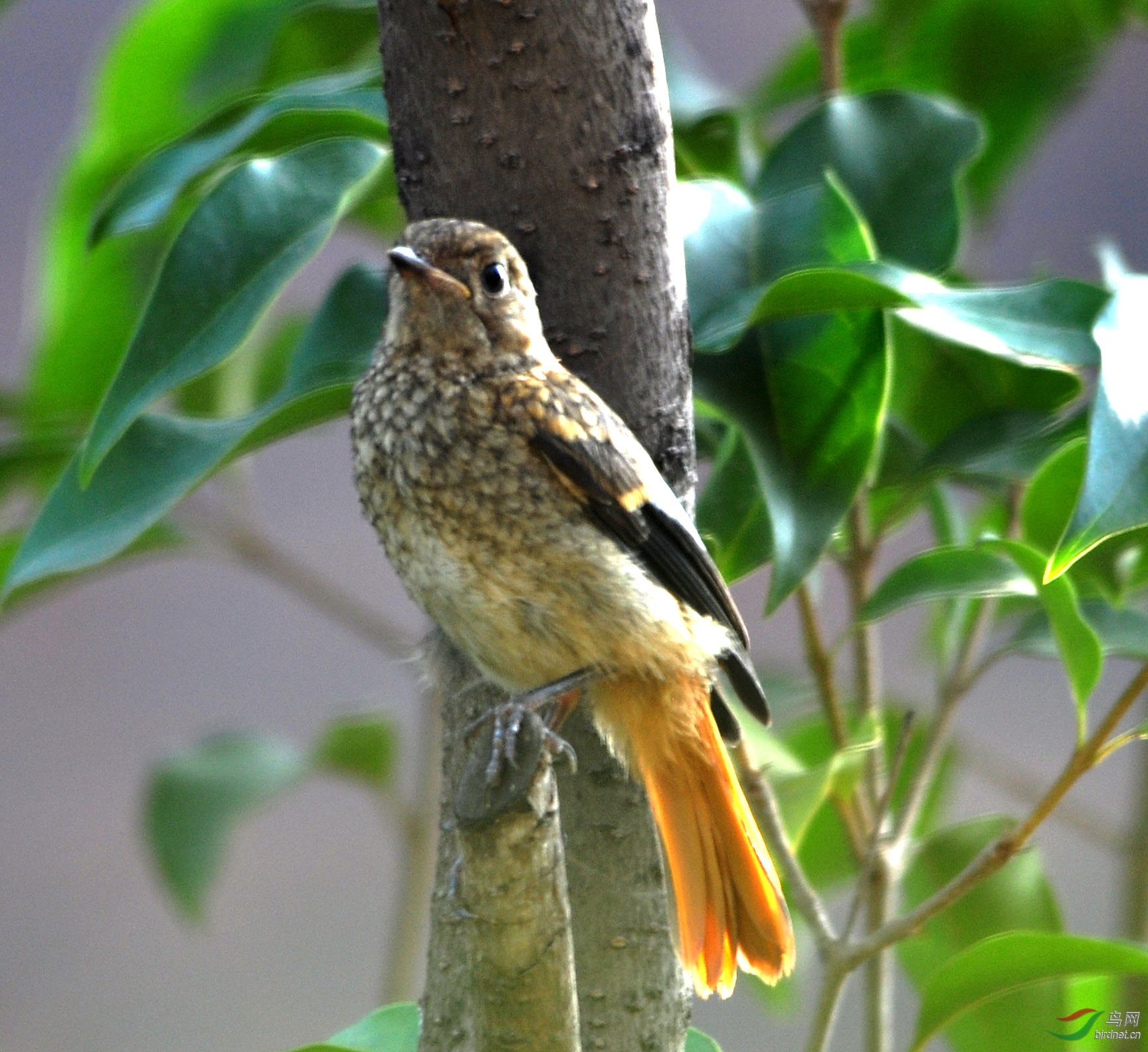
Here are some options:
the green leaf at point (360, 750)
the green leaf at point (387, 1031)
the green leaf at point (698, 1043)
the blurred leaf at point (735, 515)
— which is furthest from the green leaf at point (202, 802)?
the blurred leaf at point (735, 515)

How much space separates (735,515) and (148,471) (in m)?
0.41

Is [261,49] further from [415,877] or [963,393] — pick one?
[415,877]

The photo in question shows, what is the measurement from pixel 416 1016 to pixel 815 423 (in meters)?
0.50

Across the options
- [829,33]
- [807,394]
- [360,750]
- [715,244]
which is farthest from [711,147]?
[360,750]

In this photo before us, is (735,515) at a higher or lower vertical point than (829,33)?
lower

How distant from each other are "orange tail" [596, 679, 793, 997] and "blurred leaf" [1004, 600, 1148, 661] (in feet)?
0.98

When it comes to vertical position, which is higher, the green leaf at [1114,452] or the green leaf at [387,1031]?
the green leaf at [1114,452]

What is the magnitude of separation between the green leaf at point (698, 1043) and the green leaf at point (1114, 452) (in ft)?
1.35

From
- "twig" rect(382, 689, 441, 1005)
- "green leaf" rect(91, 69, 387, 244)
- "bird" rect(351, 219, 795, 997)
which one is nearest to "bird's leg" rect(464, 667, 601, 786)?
"bird" rect(351, 219, 795, 997)

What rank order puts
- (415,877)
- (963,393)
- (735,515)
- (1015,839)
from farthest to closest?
(415,877) < (963,393) < (735,515) < (1015,839)

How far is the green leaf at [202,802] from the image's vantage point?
162 cm

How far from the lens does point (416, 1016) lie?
3.23 ft

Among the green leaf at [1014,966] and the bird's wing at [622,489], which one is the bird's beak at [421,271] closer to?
the bird's wing at [622,489]

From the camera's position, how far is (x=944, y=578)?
99 cm
